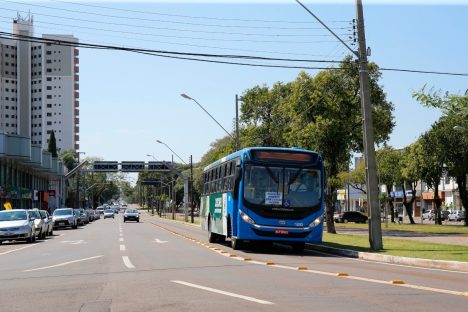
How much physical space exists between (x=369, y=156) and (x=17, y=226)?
17853 mm

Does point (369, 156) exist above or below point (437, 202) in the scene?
above

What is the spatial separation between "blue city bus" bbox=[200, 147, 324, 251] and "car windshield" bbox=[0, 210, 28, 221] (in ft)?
47.3

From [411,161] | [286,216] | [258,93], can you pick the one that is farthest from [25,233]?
[411,161]

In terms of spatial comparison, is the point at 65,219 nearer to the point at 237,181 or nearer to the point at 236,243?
the point at 236,243

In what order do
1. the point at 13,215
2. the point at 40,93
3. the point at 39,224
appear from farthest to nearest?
1. the point at 40,93
2. the point at 39,224
3. the point at 13,215

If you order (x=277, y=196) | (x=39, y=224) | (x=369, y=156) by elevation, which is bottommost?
(x=39, y=224)

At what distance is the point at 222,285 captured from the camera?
1170 centimetres

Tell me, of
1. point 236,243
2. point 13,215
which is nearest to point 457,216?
point 13,215

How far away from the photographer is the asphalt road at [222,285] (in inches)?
368

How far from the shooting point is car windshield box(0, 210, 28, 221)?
30.8 metres

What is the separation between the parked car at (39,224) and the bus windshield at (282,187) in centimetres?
1674

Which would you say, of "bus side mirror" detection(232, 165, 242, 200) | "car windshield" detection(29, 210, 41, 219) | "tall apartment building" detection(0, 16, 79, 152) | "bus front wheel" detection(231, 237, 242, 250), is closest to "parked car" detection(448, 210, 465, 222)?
"car windshield" detection(29, 210, 41, 219)

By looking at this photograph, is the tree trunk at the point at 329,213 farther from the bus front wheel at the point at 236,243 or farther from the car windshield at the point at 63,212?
the car windshield at the point at 63,212

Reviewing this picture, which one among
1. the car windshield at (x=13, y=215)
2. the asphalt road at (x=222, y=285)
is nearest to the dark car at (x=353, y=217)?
the car windshield at (x=13, y=215)
